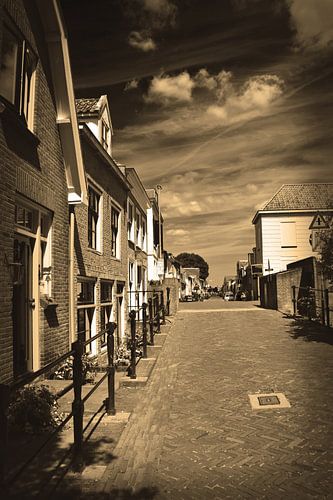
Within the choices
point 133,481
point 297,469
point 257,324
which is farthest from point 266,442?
point 257,324

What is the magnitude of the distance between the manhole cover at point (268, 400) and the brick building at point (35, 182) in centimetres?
376

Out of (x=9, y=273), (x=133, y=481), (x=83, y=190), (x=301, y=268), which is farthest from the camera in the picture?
(x=301, y=268)

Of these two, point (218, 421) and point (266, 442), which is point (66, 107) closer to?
point (218, 421)

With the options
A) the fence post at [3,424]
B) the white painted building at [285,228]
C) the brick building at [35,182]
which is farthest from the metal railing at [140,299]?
the fence post at [3,424]

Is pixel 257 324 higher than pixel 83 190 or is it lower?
lower

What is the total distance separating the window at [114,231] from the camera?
15380 millimetres

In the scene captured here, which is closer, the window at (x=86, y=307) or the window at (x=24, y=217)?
the window at (x=24, y=217)

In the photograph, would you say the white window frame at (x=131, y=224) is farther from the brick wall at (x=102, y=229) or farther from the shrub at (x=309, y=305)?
the shrub at (x=309, y=305)

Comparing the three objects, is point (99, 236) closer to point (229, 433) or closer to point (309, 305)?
point (229, 433)

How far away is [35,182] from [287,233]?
2979 cm

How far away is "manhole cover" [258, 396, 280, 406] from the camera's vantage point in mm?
7137

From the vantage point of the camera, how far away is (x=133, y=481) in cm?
454

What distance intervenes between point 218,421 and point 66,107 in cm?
657

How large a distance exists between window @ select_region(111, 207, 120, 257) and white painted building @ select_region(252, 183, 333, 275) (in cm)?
2085
